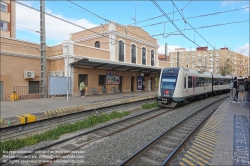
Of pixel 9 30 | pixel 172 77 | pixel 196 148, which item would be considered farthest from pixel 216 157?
pixel 9 30

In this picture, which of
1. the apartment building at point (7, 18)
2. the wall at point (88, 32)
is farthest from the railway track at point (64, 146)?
the apartment building at point (7, 18)

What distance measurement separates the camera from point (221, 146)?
5.05 meters

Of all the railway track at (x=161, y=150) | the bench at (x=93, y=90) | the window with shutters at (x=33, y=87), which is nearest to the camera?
the railway track at (x=161, y=150)

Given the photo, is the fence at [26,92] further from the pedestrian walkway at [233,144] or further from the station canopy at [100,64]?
the pedestrian walkway at [233,144]

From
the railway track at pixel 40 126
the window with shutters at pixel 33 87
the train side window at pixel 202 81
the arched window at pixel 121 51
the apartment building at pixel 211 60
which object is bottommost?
the railway track at pixel 40 126

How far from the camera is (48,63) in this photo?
1691 centimetres

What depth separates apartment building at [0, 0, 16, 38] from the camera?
26848mm

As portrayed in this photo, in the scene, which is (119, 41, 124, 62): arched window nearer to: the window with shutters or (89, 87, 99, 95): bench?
(89, 87, 99, 95): bench

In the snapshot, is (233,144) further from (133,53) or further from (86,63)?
(133,53)

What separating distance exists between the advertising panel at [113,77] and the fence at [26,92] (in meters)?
7.33

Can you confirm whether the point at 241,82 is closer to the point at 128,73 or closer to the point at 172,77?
the point at 172,77

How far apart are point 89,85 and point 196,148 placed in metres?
13.5

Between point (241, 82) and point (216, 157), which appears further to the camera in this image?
point (241, 82)

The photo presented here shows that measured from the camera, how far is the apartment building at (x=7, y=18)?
88.1 feet
